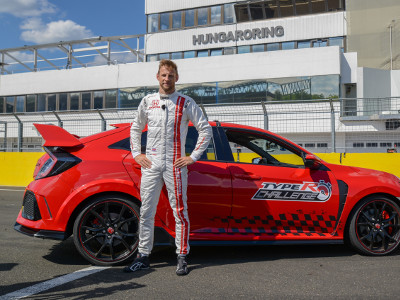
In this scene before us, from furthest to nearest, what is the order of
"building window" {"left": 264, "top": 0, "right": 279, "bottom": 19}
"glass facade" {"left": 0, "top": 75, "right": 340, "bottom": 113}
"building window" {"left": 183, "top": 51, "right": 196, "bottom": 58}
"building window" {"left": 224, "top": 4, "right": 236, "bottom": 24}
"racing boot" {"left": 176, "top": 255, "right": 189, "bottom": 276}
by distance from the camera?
A: "building window" {"left": 183, "top": 51, "right": 196, "bottom": 58} → "building window" {"left": 224, "top": 4, "right": 236, "bottom": 24} → "building window" {"left": 264, "top": 0, "right": 279, "bottom": 19} → "glass facade" {"left": 0, "top": 75, "right": 340, "bottom": 113} → "racing boot" {"left": 176, "top": 255, "right": 189, "bottom": 276}

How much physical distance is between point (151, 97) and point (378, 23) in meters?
21.8

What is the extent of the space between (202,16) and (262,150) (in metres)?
21.9

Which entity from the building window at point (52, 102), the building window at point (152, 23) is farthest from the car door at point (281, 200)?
the building window at point (52, 102)

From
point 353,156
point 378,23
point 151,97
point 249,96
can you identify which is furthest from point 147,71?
point 151,97

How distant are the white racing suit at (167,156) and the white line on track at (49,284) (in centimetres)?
54

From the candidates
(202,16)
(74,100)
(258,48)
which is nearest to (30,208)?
(258,48)

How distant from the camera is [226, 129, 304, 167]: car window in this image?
473cm

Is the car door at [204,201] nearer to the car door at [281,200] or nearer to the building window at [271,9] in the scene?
Result: the car door at [281,200]

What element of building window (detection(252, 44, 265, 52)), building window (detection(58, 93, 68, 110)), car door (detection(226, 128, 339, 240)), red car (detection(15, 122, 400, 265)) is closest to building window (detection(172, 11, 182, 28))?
building window (detection(252, 44, 265, 52))

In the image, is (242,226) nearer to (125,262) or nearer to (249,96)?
(125,262)

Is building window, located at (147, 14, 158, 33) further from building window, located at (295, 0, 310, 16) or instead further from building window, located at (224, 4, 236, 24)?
building window, located at (295, 0, 310, 16)

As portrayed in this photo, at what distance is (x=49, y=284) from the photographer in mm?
3619

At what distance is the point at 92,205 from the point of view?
4.20 m

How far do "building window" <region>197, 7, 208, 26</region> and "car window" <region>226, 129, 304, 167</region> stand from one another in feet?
70.8
